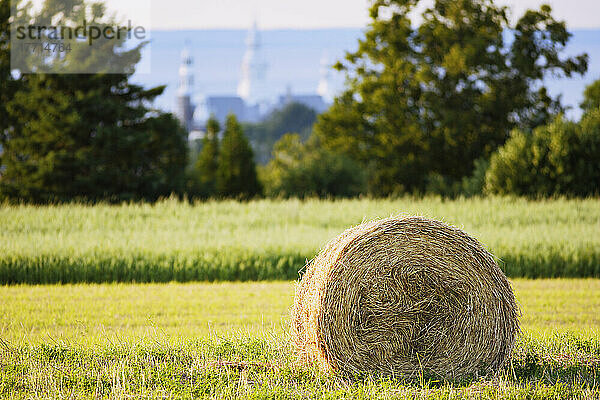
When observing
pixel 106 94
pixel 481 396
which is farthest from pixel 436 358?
pixel 106 94

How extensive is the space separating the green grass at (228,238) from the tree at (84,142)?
10.3m

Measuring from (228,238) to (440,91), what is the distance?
17.8 m

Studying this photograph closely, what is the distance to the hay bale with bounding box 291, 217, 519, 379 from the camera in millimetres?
5156

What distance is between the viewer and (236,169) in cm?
2911

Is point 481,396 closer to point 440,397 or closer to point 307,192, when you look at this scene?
point 440,397

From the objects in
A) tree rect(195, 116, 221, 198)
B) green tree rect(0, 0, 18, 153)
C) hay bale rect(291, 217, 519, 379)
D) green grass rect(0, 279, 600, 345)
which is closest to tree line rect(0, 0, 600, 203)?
green tree rect(0, 0, 18, 153)

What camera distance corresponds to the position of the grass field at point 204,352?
15.9 feet

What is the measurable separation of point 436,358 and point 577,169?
1618 centimetres

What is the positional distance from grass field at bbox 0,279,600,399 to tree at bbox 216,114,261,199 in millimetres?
20545

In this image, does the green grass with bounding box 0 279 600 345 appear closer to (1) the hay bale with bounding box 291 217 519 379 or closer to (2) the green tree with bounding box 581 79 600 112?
(1) the hay bale with bounding box 291 217 519 379

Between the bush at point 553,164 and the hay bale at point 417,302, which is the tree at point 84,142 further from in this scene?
the hay bale at point 417,302

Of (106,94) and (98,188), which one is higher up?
(106,94)

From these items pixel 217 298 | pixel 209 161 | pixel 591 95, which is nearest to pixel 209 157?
pixel 209 161

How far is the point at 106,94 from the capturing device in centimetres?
2662
